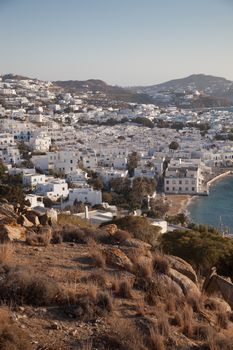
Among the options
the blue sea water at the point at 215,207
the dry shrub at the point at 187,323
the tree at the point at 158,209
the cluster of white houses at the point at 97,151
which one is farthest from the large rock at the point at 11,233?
the tree at the point at 158,209

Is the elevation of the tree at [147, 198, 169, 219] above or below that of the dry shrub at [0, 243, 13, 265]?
below

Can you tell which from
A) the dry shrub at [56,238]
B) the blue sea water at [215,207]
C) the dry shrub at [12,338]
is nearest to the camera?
the dry shrub at [12,338]

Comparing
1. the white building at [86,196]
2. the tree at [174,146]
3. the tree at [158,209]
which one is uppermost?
the tree at [174,146]

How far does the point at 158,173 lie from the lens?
25.5m

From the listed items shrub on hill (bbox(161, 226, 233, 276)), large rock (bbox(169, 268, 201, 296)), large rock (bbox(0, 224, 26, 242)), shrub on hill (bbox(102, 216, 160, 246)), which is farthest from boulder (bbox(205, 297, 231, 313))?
shrub on hill (bbox(102, 216, 160, 246))

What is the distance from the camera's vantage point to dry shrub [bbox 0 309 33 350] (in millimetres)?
2529

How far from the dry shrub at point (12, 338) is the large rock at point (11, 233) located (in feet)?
7.07

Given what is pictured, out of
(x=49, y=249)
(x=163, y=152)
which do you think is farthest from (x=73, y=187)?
(x=49, y=249)

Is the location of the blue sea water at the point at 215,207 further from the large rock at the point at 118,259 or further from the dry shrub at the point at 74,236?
the large rock at the point at 118,259

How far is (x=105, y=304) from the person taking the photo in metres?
3.27

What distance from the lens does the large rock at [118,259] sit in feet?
13.6

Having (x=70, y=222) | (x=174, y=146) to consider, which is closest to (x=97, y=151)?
(x=174, y=146)

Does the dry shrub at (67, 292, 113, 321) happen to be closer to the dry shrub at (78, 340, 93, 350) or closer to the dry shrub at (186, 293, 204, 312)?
the dry shrub at (78, 340, 93, 350)

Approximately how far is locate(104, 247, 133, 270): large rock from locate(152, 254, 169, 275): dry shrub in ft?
0.61
